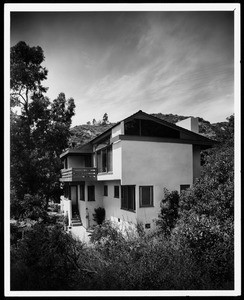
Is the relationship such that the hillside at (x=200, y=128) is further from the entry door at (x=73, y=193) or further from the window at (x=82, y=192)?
the entry door at (x=73, y=193)

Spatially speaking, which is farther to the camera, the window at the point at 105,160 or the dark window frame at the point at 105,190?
the dark window frame at the point at 105,190

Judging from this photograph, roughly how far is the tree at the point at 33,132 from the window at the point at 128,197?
3.17 meters

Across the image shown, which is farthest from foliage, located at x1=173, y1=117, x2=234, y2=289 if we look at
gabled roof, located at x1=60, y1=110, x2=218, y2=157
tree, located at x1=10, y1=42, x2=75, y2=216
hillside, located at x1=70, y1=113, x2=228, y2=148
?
tree, located at x1=10, y1=42, x2=75, y2=216

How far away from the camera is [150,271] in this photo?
13.7 ft

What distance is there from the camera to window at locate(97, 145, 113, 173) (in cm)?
1006

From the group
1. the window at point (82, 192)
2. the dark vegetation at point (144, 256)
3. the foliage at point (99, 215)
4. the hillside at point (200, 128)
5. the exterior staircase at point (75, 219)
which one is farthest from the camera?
the window at point (82, 192)

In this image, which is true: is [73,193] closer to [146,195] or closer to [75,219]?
[75,219]

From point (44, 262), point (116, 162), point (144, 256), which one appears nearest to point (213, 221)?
point (144, 256)

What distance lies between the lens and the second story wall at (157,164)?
8.60 metres

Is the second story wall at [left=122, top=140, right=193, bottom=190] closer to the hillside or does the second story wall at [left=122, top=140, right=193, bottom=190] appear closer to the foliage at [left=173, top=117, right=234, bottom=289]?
the hillside

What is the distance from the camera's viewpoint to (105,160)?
35.8ft

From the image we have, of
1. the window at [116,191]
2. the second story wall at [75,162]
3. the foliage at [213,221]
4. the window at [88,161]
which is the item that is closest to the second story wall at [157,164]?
the foliage at [213,221]

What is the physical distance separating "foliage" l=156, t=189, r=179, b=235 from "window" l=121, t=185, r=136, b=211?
1.14m

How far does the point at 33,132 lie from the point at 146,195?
17.7 feet
